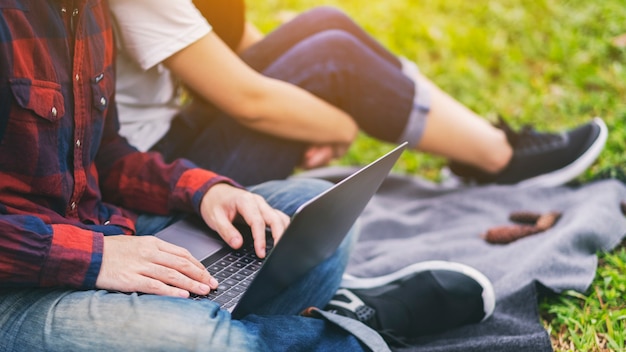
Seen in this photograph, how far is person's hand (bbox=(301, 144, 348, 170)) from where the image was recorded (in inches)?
78.4

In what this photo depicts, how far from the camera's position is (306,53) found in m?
1.89

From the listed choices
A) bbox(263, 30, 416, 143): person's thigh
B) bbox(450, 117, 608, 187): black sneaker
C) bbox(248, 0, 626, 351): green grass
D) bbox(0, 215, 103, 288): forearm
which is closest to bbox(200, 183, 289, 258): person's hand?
bbox(0, 215, 103, 288): forearm

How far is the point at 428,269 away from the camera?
66.3 inches

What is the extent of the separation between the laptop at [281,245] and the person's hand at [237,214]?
3 cm

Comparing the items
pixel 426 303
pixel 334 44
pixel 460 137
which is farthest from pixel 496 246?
pixel 334 44

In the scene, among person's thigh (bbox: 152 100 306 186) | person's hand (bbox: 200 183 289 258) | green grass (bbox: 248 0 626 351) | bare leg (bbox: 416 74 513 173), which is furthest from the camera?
green grass (bbox: 248 0 626 351)

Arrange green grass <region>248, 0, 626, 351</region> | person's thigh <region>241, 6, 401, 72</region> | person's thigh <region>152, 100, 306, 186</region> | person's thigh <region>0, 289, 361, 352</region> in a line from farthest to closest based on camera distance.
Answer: green grass <region>248, 0, 626, 351</region> < person's thigh <region>241, 6, 401, 72</region> < person's thigh <region>152, 100, 306, 186</region> < person's thigh <region>0, 289, 361, 352</region>

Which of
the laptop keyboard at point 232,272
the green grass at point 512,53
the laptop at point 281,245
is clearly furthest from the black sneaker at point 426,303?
the green grass at point 512,53

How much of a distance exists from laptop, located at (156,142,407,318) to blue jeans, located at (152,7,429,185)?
0.39m

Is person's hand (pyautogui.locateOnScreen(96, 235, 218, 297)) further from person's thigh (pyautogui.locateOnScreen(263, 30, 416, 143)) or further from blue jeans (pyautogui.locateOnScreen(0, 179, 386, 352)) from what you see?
person's thigh (pyautogui.locateOnScreen(263, 30, 416, 143))

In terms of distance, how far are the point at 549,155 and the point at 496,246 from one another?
44 cm

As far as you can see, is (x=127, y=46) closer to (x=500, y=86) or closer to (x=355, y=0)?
(x=500, y=86)

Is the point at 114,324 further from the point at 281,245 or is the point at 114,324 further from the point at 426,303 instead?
the point at 426,303

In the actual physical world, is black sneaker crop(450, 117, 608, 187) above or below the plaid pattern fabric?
below
